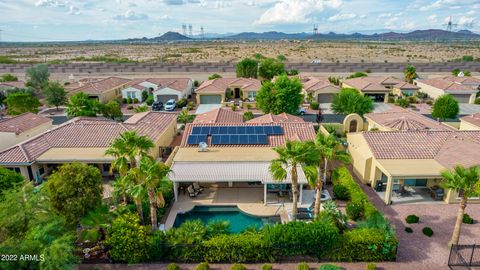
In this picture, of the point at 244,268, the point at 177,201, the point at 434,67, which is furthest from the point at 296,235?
the point at 434,67

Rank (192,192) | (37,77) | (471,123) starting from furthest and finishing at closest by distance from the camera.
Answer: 1. (37,77)
2. (471,123)
3. (192,192)

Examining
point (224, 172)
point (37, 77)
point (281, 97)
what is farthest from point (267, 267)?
point (37, 77)

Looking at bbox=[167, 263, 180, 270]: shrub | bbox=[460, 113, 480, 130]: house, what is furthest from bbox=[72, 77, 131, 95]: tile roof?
bbox=[460, 113, 480, 130]: house

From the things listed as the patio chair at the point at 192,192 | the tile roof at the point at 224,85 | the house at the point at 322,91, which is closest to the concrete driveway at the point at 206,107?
the tile roof at the point at 224,85

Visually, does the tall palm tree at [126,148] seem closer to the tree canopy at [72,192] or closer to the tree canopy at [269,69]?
the tree canopy at [72,192]

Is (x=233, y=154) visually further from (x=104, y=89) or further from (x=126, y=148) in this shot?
(x=104, y=89)

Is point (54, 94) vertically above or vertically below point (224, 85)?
below
